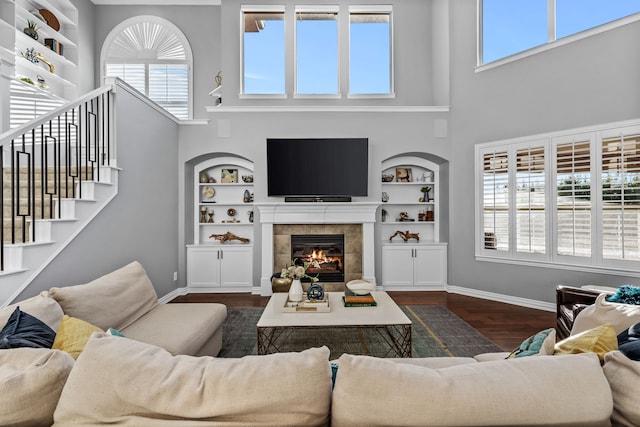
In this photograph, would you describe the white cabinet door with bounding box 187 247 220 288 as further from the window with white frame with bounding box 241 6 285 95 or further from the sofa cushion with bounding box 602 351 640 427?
the sofa cushion with bounding box 602 351 640 427

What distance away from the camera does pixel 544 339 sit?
1.39 metres

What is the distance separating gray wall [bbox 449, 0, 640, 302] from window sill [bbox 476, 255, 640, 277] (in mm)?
58

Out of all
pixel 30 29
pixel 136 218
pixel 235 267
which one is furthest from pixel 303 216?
pixel 30 29

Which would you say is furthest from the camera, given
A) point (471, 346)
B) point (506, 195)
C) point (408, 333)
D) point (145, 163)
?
point (506, 195)

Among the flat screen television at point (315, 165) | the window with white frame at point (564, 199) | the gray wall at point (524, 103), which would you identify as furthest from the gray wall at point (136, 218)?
the window with white frame at point (564, 199)

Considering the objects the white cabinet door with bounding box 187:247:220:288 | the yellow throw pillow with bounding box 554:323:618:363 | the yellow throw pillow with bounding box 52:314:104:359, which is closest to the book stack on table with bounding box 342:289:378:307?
the yellow throw pillow with bounding box 554:323:618:363

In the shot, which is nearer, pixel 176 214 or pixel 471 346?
pixel 471 346

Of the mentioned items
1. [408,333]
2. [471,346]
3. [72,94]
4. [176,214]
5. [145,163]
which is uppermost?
[72,94]

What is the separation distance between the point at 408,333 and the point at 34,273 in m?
2.86

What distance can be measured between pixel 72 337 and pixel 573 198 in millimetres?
5096

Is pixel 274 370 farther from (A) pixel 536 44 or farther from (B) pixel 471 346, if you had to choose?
(A) pixel 536 44

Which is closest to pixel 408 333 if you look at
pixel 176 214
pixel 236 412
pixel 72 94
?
pixel 236 412

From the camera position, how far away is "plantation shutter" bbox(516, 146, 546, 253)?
176 inches

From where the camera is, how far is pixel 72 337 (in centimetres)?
153
